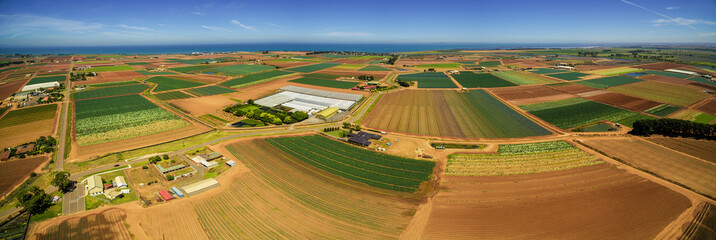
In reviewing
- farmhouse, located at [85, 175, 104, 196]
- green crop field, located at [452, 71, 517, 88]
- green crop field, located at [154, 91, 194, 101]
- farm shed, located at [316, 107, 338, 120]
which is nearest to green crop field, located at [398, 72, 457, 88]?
green crop field, located at [452, 71, 517, 88]

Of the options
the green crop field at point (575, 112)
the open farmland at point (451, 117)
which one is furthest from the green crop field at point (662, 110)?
the open farmland at point (451, 117)

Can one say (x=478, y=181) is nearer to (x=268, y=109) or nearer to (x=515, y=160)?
(x=515, y=160)

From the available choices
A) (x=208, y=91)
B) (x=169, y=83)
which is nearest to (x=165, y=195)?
(x=208, y=91)

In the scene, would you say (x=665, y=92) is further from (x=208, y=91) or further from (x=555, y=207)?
(x=208, y=91)

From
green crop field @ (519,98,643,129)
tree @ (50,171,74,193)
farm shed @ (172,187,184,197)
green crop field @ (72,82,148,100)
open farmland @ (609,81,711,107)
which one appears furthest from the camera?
green crop field @ (72,82,148,100)

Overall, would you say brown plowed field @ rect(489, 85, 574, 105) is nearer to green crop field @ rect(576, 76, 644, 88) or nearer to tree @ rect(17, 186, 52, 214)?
green crop field @ rect(576, 76, 644, 88)
